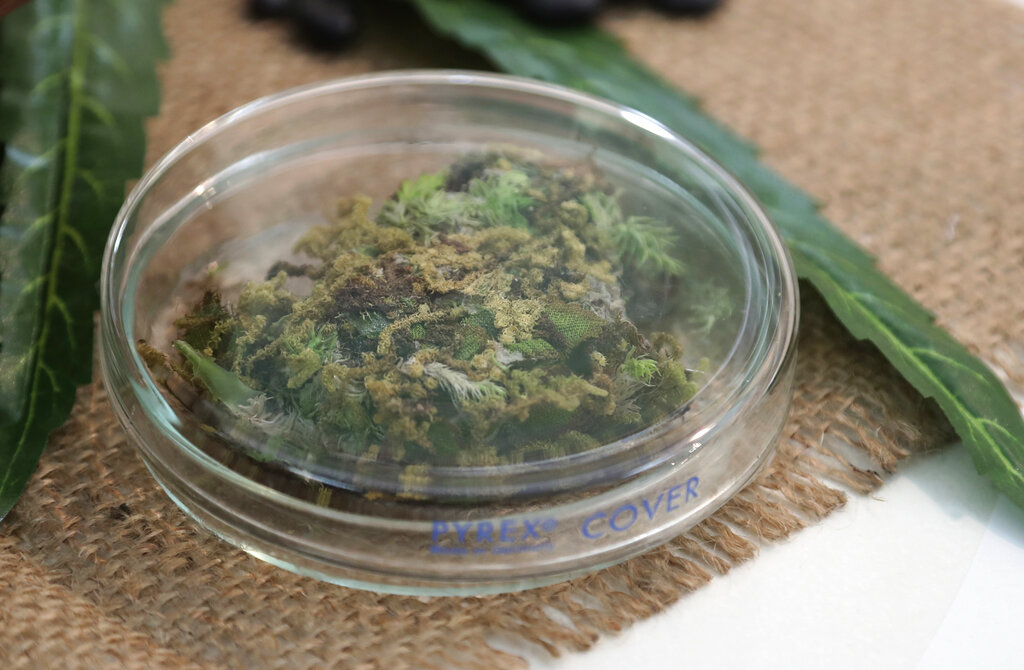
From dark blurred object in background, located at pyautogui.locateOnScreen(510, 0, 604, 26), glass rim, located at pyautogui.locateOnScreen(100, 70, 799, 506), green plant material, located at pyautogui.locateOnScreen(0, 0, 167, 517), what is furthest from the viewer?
dark blurred object in background, located at pyautogui.locateOnScreen(510, 0, 604, 26)

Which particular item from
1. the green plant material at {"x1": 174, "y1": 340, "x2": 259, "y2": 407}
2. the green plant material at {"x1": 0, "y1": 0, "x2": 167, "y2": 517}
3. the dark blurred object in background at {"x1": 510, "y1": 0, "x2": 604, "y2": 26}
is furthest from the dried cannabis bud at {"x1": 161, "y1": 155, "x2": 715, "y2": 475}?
the dark blurred object in background at {"x1": 510, "y1": 0, "x2": 604, "y2": 26}

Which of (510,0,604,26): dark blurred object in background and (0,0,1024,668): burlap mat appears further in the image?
(510,0,604,26): dark blurred object in background

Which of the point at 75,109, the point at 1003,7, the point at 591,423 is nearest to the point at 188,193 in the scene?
the point at 75,109

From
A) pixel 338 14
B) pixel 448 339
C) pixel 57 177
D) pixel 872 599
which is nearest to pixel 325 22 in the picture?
pixel 338 14

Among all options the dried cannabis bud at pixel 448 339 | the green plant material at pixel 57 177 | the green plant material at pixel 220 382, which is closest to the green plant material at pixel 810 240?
the dried cannabis bud at pixel 448 339

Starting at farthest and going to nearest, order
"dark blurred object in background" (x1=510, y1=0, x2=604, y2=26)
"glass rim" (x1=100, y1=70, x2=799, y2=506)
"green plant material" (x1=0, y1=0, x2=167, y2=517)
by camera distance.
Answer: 1. "dark blurred object in background" (x1=510, y1=0, x2=604, y2=26)
2. "green plant material" (x1=0, y1=0, x2=167, y2=517)
3. "glass rim" (x1=100, y1=70, x2=799, y2=506)

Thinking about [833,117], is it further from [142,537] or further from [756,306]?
[142,537]

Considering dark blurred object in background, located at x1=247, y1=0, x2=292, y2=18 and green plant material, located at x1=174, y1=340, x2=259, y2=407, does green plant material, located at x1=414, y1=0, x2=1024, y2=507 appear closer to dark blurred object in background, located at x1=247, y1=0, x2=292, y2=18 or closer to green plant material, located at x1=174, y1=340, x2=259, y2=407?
dark blurred object in background, located at x1=247, y1=0, x2=292, y2=18
